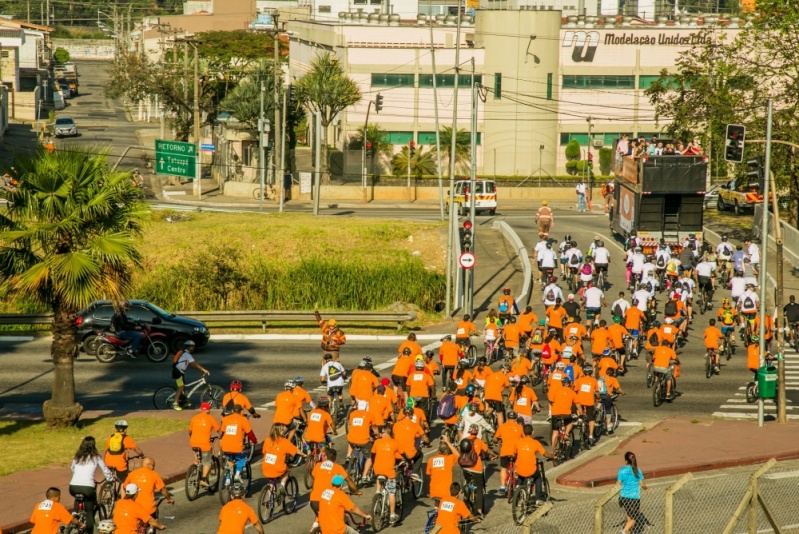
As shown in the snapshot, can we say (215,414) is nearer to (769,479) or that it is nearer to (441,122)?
(769,479)

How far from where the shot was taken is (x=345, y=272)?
140 feet

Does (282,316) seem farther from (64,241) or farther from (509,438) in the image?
(509,438)

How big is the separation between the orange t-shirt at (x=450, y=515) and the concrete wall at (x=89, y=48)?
157756mm

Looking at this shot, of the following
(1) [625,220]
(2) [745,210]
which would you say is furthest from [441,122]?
(1) [625,220]

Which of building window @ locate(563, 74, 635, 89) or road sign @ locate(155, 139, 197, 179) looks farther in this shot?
building window @ locate(563, 74, 635, 89)

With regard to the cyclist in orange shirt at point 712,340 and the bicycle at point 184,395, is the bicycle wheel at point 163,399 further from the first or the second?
the cyclist in orange shirt at point 712,340

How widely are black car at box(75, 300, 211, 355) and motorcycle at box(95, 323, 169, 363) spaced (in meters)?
0.21

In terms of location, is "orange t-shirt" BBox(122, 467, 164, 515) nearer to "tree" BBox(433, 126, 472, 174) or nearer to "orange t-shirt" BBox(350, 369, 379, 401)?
"orange t-shirt" BBox(350, 369, 379, 401)

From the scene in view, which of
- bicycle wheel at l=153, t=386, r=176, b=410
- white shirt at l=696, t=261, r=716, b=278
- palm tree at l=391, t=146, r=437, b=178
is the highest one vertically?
palm tree at l=391, t=146, r=437, b=178

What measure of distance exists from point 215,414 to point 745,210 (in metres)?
39.1

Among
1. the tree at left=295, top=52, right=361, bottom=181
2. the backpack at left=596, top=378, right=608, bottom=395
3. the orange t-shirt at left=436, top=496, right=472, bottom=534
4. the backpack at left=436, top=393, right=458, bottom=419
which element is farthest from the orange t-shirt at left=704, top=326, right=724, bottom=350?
the tree at left=295, top=52, right=361, bottom=181

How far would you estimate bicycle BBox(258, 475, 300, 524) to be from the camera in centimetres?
1894

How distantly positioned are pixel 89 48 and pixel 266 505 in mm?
156762

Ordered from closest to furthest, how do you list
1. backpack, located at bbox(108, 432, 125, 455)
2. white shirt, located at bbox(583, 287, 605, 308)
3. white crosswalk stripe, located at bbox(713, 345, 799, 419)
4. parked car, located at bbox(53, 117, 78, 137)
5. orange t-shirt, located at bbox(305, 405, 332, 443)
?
backpack, located at bbox(108, 432, 125, 455) → orange t-shirt, located at bbox(305, 405, 332, 443) → white crosswalk stripe, located at bbox(713, 345, 799, 419) → white shirt, located at bbox(583, 287, 605, 308) → parked car, located at bbox(53, 117, 78, 137)
